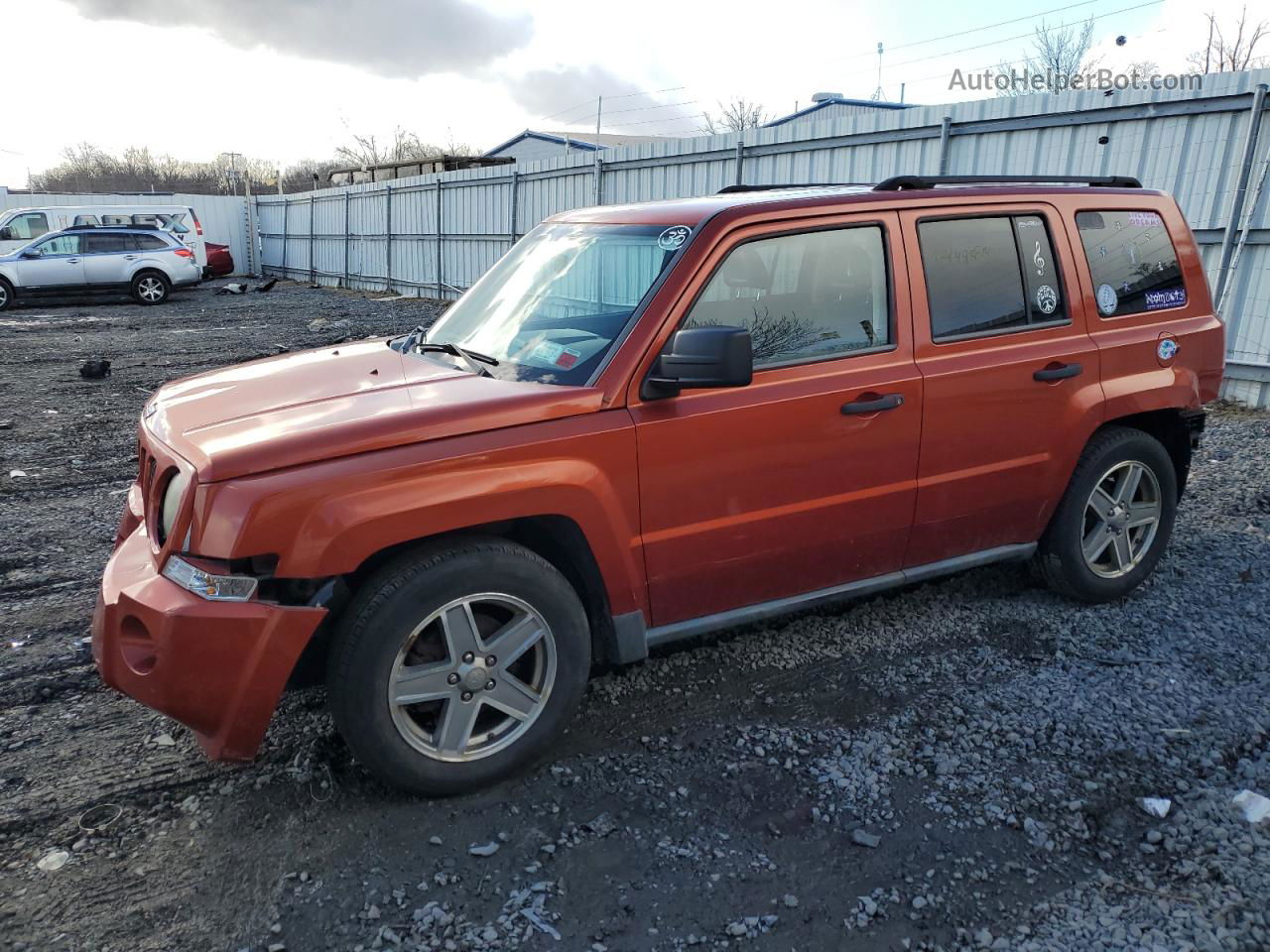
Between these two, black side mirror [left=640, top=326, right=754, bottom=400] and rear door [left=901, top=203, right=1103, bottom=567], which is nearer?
black side mirror [left=640, top=326, right=754, bottom=400]

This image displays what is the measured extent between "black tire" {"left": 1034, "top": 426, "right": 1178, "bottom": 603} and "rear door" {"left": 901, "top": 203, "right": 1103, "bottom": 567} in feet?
0.39

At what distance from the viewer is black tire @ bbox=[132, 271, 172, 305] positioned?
2141 cm

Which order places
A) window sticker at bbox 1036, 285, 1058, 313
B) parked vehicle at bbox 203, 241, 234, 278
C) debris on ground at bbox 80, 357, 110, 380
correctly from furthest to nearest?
parked vehicle at bbox 203, 241, 234, 278 → debris on ground at bbox 80, 357, 110, 380 → window sticker at bbox 1036, 285, 1058, 313

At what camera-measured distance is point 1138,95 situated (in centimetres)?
855

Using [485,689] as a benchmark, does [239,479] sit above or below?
above

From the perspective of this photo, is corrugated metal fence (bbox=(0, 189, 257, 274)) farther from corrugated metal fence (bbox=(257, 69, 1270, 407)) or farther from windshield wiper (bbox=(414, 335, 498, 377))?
windshield wiper (bbox=(414, 335, 498, 377))

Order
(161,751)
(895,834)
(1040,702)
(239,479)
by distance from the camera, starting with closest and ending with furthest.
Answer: (239,479) → (895,834) → (161,751) → (1040,702)

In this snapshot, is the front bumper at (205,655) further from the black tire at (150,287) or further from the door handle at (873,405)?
the black tire at (150,287)

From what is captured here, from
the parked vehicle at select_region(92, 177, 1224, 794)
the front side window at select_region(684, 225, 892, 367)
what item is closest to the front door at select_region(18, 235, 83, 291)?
the parked vehicle at select_region(92, 177, 1224, 794)

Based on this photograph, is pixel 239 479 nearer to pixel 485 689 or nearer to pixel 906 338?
pixel 485 689

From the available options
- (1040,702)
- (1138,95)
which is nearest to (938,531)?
(1040,702)

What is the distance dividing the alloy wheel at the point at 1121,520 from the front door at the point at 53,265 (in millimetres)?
22246

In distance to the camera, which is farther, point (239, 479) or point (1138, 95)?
point (1138, 95)

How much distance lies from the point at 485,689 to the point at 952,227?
2.61 m
